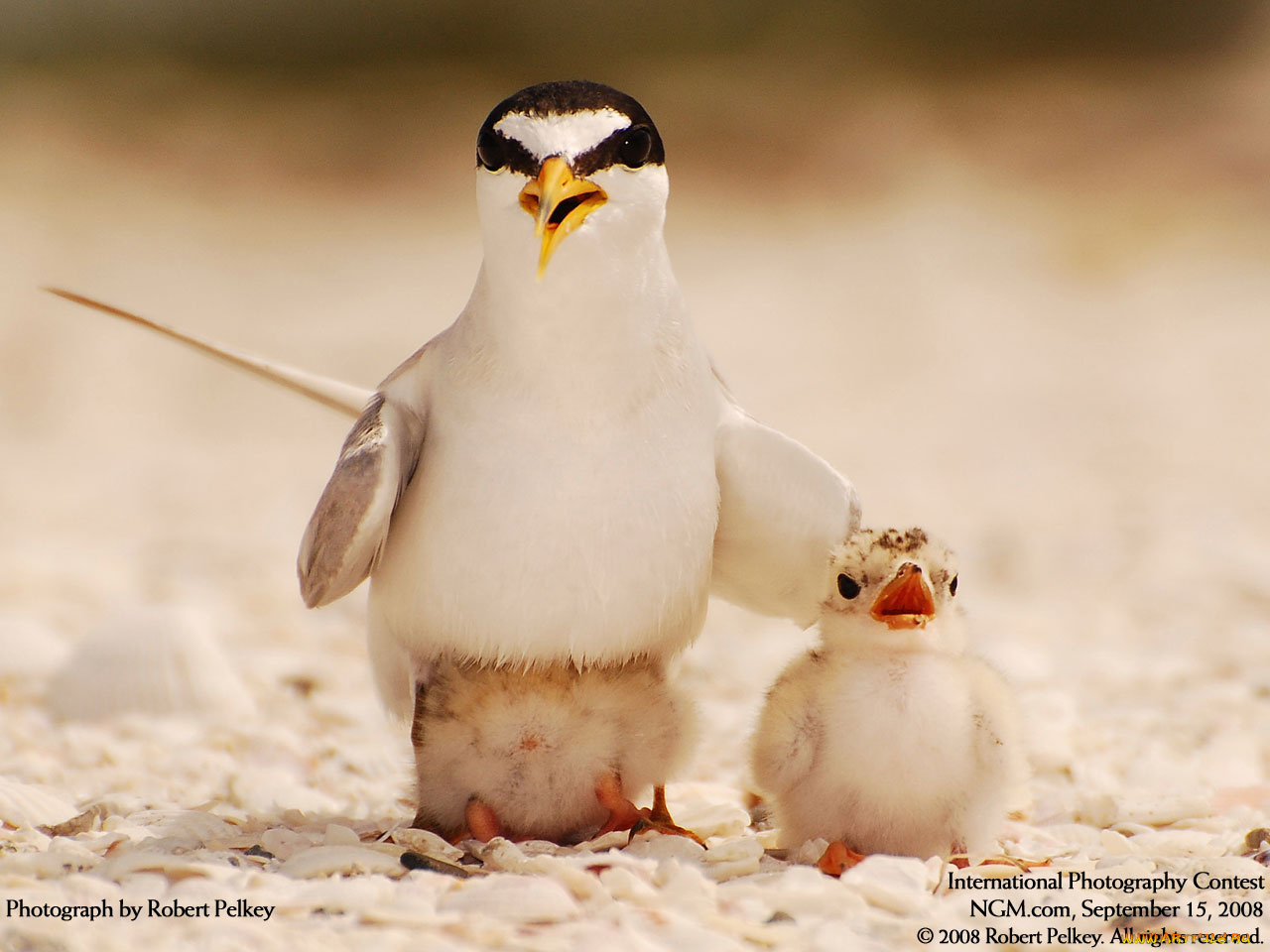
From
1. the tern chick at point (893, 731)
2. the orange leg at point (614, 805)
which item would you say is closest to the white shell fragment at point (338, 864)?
the orange leg at point (614, 805)

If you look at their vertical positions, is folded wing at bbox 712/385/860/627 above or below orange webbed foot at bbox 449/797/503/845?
above

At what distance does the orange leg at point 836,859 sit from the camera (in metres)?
2.23

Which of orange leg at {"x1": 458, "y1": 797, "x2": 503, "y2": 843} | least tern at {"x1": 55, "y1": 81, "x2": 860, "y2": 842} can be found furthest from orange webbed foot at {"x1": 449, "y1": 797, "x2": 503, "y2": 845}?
least tern at {"x1": 55, "y1": 81, "x2": 860, "y2": 842}

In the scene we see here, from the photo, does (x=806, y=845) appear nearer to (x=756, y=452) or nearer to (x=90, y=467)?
(x=756, y=452)

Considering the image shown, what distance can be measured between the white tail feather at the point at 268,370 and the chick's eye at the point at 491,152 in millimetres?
616

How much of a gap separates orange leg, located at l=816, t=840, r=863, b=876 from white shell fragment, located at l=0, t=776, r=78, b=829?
4.59ft

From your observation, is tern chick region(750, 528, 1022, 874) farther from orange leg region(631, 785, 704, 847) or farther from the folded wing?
the folded wing

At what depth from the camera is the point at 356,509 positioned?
248cm

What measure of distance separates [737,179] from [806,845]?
36.3 ft

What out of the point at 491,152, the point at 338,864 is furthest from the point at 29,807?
the point at 491,152

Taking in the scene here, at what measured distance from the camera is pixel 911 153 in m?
12.9

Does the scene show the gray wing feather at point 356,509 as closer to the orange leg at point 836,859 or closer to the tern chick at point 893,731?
the tern chick at point 893,731

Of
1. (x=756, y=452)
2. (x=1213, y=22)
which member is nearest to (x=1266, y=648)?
(x=756, y=452)

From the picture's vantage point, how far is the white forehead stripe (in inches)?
94.5
